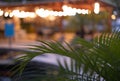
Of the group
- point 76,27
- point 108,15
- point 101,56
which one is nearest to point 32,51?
point 101,56

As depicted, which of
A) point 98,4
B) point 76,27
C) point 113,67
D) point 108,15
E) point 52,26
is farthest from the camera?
point 52,26

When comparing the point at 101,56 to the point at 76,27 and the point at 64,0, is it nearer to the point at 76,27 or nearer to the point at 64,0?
the point at 64,0

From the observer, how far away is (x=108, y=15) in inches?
250

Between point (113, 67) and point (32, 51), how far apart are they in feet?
2.27

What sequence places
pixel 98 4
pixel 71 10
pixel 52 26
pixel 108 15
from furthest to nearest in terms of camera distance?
pixel 52 26, pixel 108 15, pixel 71 10, pixel 98 4

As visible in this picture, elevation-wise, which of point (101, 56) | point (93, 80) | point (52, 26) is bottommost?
point (52, 26)

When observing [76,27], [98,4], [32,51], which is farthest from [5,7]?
[76,27]

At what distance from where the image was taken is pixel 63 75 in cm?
348

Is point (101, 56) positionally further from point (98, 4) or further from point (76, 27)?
point (76, 27)

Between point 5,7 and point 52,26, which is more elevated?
point 5,7

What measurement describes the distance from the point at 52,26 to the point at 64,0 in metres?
28.3

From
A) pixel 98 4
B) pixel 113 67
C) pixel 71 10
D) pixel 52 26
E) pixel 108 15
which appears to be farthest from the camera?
pixel 52 26

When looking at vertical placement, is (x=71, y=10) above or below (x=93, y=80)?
above

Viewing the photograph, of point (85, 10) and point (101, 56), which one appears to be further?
point (85, 10)
